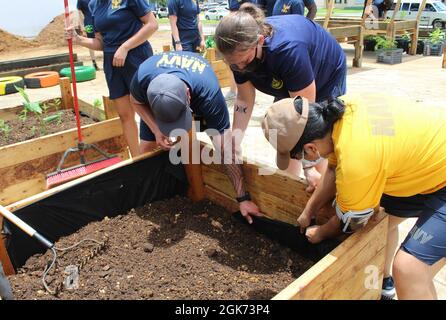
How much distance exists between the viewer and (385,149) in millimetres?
1438

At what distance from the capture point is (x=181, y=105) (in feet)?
6.60

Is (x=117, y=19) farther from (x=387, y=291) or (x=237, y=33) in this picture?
(x=387, y=291)

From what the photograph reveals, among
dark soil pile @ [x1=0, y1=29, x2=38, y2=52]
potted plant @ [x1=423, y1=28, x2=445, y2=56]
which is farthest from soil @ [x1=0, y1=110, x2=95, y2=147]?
dark soil pile @ [x1=0, y1=29, x2=38, y2=52]

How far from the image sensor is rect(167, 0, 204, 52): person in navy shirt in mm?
5477

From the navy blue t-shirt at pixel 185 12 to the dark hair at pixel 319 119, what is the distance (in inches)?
175

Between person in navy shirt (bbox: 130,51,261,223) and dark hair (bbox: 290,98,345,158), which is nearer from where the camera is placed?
dark hair (bbox: 290,98,345,158)

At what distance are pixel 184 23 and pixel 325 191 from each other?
4.36 meters

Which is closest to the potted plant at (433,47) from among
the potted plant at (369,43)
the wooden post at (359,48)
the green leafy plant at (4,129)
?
the potted plant at (369,43)

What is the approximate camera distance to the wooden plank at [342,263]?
4.73 ft

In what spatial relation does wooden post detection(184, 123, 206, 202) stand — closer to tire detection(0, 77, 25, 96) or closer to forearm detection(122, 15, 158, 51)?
forearm detection(122, 15, 158, 51)

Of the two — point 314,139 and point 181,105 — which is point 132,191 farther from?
point 314,139

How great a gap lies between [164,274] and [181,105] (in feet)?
2.98

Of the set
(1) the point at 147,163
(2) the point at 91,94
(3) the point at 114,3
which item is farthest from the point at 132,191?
(2) the point at 91,94

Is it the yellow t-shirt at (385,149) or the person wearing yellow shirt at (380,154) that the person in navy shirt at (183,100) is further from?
the yellow t-shirt at (385,149)
